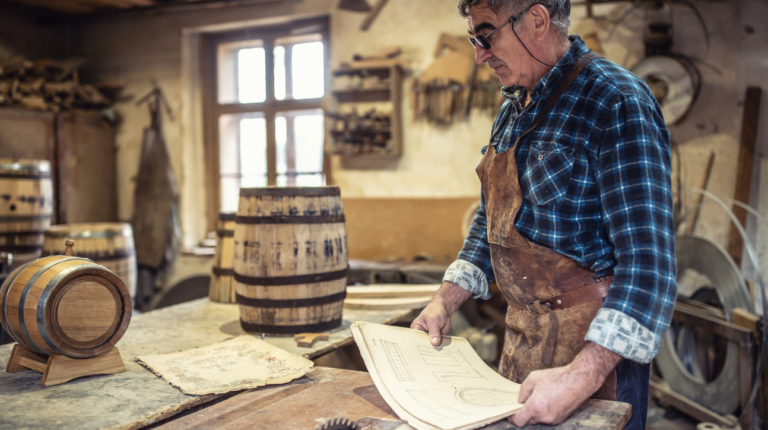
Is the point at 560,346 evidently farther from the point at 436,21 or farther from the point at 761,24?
the point at 436,21

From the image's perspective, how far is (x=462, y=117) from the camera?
4820 millimetres

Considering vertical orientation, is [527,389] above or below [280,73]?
below

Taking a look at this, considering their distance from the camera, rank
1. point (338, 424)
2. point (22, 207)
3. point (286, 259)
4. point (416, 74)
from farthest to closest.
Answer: point (416, 74)
point (22, 207)
point (286, 259)
point (338, 424)

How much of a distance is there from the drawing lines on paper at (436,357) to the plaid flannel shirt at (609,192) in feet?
1.27

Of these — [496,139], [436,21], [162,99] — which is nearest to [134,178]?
[162,99]

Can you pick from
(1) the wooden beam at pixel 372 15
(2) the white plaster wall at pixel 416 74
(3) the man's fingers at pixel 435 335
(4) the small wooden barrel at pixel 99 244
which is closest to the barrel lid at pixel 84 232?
(4) the small wooden barrel at pixel 99 244

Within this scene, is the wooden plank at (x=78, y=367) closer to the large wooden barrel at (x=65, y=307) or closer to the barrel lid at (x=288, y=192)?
the large wooden barrel at (x=65, y=307)

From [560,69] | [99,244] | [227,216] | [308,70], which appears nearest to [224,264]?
[227,216]

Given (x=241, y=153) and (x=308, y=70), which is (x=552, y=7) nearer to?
(x=308, y=70)

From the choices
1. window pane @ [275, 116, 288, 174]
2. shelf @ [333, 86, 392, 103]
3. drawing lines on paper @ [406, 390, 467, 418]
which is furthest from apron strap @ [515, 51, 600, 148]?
window pane @ [275, 116, 288, 174]

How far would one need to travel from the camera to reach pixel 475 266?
5.77ft

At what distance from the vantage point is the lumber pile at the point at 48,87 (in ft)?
17.8

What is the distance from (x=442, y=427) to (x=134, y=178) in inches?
240

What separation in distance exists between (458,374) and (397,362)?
0.53 ft
